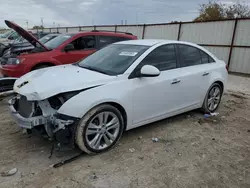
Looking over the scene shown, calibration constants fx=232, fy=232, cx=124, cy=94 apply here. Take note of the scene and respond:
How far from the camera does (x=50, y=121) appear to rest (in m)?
2.96

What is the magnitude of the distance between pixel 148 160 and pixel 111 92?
3.51 ft

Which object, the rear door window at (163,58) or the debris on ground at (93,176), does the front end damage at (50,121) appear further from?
the rear door window at (163,58)

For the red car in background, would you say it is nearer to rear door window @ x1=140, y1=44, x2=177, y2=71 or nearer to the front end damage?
the front end damage

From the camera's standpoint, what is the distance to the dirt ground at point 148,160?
2742mm

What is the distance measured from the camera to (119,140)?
3.75 metres

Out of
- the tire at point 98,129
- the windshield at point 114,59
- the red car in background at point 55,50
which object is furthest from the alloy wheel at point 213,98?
the red car in background at point 55,50

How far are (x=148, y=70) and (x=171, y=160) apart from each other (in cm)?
133

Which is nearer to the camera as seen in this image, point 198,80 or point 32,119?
point 32,119

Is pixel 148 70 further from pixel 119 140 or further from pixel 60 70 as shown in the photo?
pixel 60 70

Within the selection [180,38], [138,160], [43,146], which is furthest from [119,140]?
[180,38]

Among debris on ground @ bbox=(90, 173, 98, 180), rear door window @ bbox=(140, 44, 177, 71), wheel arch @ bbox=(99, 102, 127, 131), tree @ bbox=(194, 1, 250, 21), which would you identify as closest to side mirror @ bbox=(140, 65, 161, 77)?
rear door window @ bbox=(140, 44, 177, 71)

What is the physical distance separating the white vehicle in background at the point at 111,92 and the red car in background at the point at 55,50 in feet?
8.48

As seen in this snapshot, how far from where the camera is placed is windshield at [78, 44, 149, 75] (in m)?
3.60

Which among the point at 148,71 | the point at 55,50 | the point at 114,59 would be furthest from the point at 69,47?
the point at 148,71
